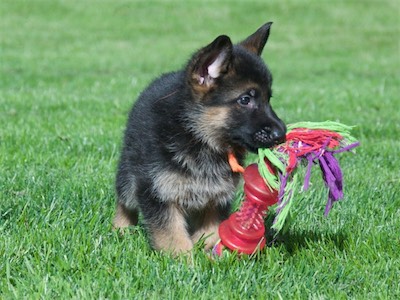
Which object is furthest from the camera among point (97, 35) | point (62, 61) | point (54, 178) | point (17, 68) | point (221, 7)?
point (221, 7)

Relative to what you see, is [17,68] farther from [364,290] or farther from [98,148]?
[364,290]

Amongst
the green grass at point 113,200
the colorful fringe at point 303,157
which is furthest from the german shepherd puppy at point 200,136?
the green grass at point 113,200

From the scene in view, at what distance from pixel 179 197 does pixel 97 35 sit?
18287mm

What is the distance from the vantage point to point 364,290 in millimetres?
3852

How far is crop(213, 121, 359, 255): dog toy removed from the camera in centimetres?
409

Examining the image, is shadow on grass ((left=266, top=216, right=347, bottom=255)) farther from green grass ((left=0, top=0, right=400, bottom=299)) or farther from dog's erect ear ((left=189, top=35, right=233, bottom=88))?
dog's erect ear ((left=189, top=35, right=233, bottom=88))

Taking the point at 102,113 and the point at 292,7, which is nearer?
the point at 102,113

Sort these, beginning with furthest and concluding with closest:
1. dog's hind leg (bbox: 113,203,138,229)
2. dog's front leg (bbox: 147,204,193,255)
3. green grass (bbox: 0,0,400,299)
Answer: dog's hind leg (bbox: 113,203,138,229) < dog's front leg (bbox: 147,204,193,255) < green grass (bbox: 0,0,400,299)

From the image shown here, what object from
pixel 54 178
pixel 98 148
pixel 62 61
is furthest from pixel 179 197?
pixel 62 61

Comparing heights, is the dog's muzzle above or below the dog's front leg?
above

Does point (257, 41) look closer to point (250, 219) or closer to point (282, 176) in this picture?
point (282, 176)

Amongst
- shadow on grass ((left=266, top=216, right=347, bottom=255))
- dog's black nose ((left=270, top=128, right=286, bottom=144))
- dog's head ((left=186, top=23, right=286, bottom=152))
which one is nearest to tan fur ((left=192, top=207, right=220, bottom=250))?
shadow on grass ((left=266, top=216, right=347, bottom=255))

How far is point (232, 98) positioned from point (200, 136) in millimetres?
323

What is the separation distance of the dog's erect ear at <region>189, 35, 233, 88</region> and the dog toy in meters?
0.56
